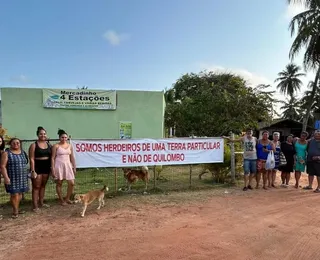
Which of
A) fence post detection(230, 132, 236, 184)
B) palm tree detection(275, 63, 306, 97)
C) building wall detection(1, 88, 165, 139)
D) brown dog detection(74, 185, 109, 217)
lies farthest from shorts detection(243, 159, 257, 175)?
palm tree detection(275, 63, 306, 97)

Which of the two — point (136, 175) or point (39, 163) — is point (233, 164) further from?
point (39, 163)

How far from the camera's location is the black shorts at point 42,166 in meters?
5.90

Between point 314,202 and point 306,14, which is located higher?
point 306,14

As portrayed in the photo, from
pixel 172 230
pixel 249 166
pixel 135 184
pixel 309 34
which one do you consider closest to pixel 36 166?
pixel 172 230

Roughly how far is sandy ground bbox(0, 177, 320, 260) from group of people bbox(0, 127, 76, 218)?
1.35 ft

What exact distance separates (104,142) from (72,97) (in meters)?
6.47

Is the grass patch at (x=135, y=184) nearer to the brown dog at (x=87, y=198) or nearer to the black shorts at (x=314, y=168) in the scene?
the brown dog at (x=87, y=198)

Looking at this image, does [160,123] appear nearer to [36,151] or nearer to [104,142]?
[104,142]

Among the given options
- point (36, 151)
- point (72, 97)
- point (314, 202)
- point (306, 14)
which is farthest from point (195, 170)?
point (306, 14)

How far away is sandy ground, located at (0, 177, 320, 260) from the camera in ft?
13.4

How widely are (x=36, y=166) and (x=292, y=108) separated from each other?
52.5 meters

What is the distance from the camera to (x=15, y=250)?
4.16m

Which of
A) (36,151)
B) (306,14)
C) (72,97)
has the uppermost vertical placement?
(306,14)

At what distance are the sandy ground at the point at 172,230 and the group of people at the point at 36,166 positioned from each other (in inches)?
16.2
